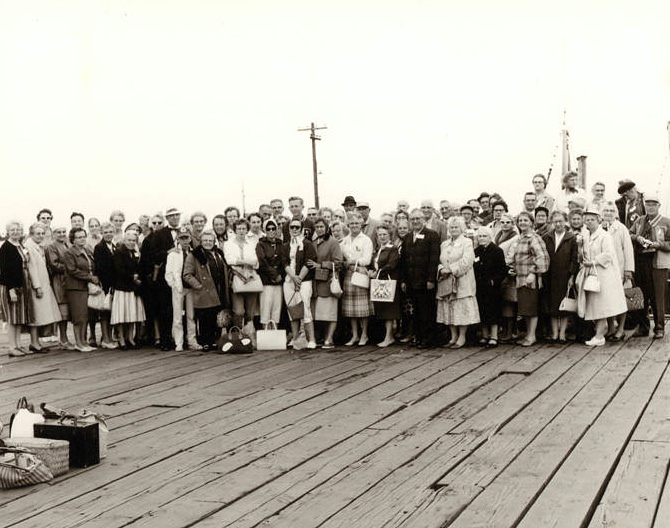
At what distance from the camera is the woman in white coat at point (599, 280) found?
900 cm

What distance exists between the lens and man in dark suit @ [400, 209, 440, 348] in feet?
30.3

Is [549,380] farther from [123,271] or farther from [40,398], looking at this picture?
[123,271]

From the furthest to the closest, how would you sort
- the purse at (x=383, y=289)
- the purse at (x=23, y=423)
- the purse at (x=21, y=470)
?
the purse at (x=383, y=289)
the purse at (x=23, y=423)
the purse at (x=21, y=470)

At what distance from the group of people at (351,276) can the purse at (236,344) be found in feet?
1.40

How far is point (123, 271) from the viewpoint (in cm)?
968

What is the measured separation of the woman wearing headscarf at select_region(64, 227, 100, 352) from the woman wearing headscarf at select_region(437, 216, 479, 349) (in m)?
4.16

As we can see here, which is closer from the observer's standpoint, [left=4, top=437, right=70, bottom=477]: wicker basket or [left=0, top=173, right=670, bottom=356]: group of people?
[left=4, top=437, right=70, bottom=477]: wicker basket

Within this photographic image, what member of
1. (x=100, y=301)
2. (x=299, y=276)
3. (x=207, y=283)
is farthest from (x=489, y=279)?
(x=100, y=301)

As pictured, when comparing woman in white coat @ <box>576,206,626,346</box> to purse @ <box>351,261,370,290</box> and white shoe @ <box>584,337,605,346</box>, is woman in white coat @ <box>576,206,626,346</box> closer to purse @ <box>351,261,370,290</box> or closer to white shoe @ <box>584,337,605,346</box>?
white shoe @ <box>584,337,605,346</box>

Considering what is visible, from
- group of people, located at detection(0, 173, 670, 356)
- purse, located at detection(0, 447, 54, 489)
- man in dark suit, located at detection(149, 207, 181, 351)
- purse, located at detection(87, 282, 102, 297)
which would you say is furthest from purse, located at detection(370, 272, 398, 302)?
purse, located at detection(0, 447, 54, 489)

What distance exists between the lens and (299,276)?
9.49 meters

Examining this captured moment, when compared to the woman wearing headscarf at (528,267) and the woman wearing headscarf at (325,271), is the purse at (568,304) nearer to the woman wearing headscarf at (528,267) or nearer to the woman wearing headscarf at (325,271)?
the woman wearing headscarf at (528,267)

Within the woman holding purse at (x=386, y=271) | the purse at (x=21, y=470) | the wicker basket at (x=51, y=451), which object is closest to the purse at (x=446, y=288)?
the woman holding purse at (x=386, y=271)

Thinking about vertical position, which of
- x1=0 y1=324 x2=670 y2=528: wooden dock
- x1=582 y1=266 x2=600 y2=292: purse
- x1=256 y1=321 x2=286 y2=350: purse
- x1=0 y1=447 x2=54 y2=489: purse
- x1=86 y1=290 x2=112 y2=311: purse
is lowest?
x1=0 y1=324 x2=670 y2=528: wooden dock
